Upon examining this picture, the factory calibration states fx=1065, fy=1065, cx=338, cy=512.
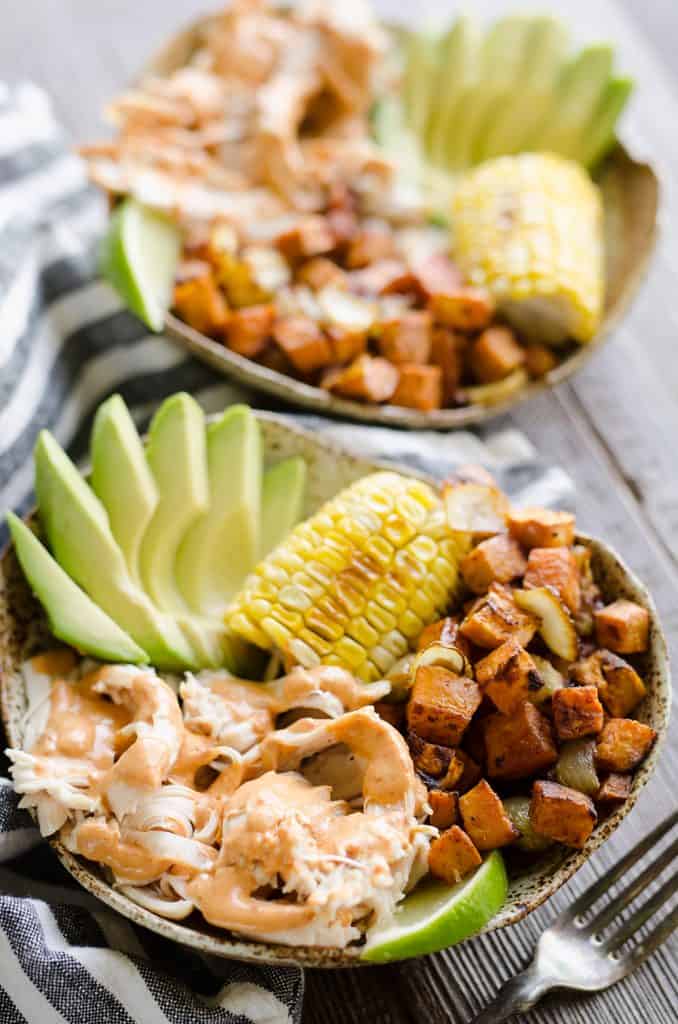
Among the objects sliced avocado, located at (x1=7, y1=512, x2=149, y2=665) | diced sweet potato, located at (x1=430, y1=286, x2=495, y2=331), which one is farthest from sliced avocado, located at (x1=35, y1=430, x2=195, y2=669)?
diced sweet potato, located at (x1=430, y1=286, x2=495, y2=331)

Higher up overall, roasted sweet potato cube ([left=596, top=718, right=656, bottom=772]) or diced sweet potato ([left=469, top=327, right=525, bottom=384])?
diced sweet potato ([left=469, top=327, right=525, bottom=384])

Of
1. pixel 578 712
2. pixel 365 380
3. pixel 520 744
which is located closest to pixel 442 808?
pixel 520 744

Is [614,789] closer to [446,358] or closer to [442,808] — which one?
[442,808]

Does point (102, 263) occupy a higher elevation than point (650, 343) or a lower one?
higher

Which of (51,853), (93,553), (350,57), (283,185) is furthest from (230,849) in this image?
(350,57)

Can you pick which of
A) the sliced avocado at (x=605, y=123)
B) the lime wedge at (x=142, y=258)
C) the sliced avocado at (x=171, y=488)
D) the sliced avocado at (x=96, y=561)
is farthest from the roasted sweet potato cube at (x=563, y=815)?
the sliced avocado at (x=605, y=123)

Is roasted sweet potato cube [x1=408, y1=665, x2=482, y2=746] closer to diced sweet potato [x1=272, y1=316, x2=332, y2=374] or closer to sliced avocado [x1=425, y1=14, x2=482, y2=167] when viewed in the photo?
diced sweet potato [x1=272, y1=316, x2=332, y2=374]

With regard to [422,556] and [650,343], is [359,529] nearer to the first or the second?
[422,556]
